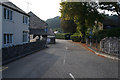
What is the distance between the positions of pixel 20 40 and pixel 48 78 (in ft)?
43.1

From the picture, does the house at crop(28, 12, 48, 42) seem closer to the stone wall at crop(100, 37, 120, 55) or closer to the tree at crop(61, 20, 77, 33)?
the stone wall at crop(100, 37, 120, 55)

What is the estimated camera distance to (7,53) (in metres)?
9.14

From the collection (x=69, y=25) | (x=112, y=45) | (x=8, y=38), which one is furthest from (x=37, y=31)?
(x=69, y=25)

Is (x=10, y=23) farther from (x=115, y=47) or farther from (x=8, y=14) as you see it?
(x=115, y=47)

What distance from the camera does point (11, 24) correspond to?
46.9 feet

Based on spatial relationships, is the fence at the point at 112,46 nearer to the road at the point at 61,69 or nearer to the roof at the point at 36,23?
the road at the point at 61,69

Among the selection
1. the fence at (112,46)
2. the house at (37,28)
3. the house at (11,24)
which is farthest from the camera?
the house at (37,28)

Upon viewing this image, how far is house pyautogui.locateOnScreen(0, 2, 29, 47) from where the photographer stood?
12586 mm

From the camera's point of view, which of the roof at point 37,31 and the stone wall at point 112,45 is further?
the roof at point 37,31

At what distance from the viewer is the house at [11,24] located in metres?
12.6

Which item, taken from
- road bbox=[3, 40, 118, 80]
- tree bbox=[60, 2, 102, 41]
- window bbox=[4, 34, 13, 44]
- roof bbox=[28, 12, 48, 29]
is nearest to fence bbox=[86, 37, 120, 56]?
road bbox=[3, 40, 118, 80]

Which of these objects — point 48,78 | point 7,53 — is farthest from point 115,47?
point 7,53

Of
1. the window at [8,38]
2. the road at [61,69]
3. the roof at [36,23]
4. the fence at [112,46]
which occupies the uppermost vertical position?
the roof at [36,23]

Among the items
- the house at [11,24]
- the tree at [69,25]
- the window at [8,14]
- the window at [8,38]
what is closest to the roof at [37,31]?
the house at [11,24]
